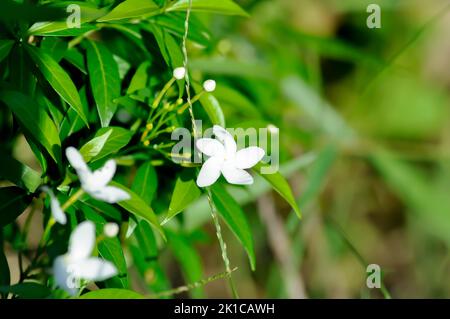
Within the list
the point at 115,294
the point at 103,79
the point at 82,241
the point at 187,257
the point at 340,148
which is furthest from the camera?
the point at 340,148

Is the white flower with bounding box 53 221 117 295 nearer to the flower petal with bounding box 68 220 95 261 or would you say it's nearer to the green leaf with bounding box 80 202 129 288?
the flower petal with bounding box 68 220 95 261

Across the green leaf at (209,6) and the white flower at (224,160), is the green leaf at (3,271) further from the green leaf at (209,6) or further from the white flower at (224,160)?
the green leaf at (209,6)

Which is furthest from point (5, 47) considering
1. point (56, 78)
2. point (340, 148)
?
point (340, 148)

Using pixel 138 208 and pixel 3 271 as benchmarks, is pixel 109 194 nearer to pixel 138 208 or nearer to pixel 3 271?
pixel 138 208

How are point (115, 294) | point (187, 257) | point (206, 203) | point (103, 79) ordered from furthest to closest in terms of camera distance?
point (206, 203) → point (187, 257) → point (103, 79) → point (115, 294)
